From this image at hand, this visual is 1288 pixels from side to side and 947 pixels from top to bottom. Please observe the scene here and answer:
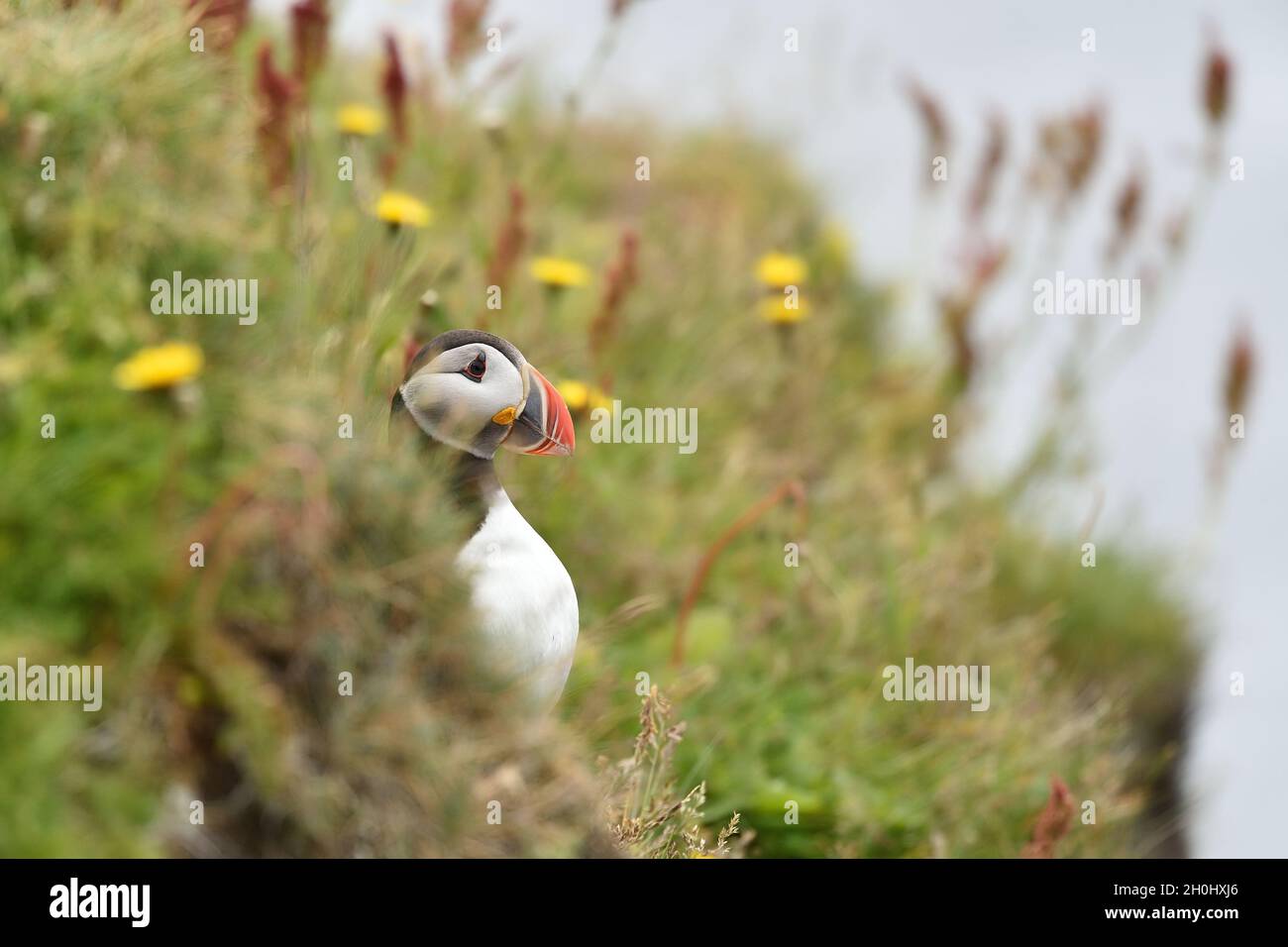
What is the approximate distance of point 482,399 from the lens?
286cm

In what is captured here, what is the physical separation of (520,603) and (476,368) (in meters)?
0.51

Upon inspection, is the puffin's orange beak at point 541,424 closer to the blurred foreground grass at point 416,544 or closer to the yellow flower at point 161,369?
the blurred foreground grass at point 416,544

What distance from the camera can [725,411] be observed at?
19.5ft

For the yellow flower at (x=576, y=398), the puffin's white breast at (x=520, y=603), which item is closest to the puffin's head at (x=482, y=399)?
the puffin's white breast at (x=520, y=603)

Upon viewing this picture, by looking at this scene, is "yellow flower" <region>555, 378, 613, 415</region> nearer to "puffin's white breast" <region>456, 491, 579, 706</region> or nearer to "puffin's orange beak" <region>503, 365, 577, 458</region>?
"puffin's orange beak" <region>503, 365, 577, 458</region>

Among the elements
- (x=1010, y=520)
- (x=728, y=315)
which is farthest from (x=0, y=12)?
(x=1010, y=520)

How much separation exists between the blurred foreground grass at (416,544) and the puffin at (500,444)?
0.10 meters

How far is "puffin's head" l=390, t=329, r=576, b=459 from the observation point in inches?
113

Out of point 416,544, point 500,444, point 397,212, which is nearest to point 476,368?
point 500,444

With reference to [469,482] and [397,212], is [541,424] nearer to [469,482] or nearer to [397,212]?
[469,482]
